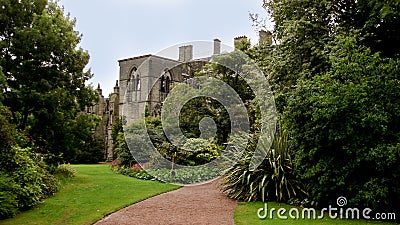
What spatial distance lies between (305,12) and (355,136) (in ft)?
18.5

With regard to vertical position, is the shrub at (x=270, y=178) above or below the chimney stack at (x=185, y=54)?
below

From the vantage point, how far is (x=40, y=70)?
14.1m

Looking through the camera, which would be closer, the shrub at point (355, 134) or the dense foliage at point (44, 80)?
the shrub at point (355, 134)

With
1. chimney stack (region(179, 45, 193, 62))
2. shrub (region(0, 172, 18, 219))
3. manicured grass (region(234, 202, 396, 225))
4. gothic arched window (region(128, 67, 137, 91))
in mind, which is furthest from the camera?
gothic arched window (region(128, 67, 137, 91))

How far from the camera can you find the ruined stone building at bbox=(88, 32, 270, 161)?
31.2 m

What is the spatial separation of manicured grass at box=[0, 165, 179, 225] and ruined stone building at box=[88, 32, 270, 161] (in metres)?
17.2

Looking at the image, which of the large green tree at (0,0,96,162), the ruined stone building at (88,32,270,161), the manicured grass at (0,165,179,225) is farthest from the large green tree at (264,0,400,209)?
the ruined stone building at (88,32,270,161)

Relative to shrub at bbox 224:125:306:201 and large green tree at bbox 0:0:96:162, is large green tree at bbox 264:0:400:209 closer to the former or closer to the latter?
shrub at bbox 224:125:306:201

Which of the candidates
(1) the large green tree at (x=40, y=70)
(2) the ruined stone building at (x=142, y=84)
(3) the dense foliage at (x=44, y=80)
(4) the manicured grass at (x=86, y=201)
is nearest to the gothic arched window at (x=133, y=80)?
(2) the ruined stone building at (x=142, y=84)

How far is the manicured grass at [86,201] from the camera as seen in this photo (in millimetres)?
7852

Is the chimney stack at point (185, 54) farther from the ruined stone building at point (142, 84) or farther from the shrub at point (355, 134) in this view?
the shrub at point (355, 134)

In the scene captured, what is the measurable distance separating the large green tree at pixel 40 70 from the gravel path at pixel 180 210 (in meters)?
5.49

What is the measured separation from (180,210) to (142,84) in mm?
24416

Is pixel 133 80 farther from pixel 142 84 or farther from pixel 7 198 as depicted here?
pixel 7 198
